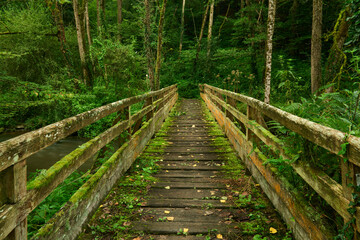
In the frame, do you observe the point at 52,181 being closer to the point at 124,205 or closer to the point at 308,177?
the point at 124,205

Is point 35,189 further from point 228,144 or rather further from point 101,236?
point 228,144

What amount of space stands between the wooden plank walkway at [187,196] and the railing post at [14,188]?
1423 mm

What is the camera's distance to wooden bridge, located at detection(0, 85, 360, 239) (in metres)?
1.56

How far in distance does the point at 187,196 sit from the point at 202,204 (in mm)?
333

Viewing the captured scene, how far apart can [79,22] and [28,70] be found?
15.3 ft

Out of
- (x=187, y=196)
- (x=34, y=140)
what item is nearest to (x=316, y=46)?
(x=187, y=196)

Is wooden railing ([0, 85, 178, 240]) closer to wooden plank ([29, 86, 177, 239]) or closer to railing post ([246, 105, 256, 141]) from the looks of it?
wooden plank ([29, 86, 177, 239])

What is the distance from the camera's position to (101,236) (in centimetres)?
261

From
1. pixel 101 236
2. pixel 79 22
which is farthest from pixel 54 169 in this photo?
pixel 79 22

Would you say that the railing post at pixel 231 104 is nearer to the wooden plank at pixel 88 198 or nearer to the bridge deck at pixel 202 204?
the bridge deck at pixel 202 204

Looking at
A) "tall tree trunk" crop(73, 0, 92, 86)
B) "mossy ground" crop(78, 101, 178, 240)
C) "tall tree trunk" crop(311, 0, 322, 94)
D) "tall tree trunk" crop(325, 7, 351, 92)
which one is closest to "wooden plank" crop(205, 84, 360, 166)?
"mossy ground" crop(78, 101, 178, 240)

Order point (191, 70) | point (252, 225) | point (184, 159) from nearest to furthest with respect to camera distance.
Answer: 1. point (252, 225)
2. point (184, 159)
3. point (191, 70)

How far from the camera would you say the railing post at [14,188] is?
156cm

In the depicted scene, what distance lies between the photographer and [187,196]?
3592 mm
